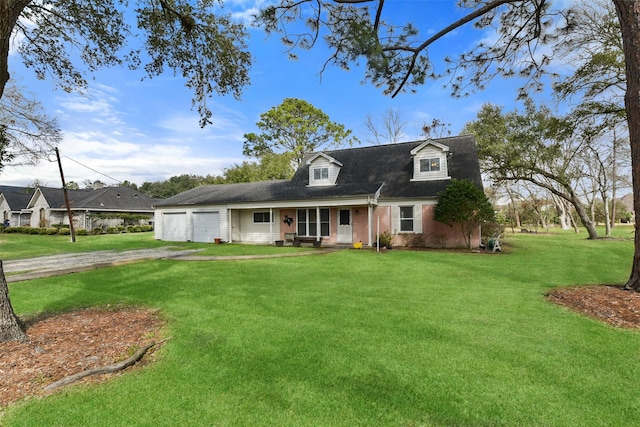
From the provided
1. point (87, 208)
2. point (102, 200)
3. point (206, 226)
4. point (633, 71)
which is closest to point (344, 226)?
point (206, 226)

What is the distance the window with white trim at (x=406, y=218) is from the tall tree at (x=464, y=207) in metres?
1.85

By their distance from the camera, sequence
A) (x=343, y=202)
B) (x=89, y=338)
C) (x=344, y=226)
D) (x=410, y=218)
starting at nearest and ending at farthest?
(x=89, y=338) < (x=343, y=202) < (x=410, y=218) < (x=344, y=226)

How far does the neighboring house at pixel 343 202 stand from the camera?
1571cm

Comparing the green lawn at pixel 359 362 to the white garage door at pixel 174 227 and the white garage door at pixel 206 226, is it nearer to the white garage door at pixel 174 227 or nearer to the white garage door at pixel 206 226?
the white garage door at pixel 206 226

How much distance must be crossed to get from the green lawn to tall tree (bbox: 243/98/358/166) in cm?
2791

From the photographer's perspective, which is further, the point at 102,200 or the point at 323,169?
the point at 102,200

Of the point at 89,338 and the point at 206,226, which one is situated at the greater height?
the point at 206,226

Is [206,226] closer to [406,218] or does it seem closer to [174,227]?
[174,227]

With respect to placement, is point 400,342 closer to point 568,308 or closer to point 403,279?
point 568,308

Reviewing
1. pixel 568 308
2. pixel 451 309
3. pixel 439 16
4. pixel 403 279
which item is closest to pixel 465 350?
pixel 451 309

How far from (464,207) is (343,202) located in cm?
556

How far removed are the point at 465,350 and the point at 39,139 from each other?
68.9ft

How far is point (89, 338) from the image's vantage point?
4.18 meters

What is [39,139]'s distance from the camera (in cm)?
1584
